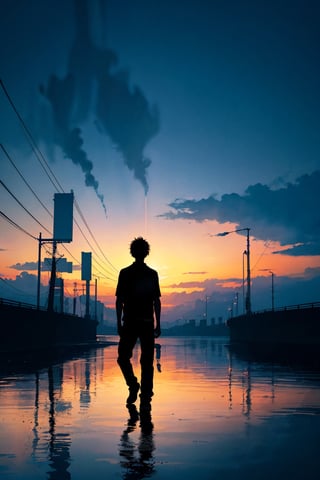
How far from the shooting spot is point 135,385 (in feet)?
30.1

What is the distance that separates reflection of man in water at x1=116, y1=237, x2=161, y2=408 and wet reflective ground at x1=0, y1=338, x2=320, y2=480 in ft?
1.82

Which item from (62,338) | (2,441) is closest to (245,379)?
(2,441)

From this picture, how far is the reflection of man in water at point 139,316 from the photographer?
8.88 m

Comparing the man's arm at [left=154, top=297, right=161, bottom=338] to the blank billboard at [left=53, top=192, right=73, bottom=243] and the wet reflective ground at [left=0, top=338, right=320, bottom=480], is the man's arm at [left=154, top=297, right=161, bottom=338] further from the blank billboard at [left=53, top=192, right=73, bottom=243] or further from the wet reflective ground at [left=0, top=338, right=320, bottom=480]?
the blank billboard at [left=53, top=192, right=73, bottom=243]

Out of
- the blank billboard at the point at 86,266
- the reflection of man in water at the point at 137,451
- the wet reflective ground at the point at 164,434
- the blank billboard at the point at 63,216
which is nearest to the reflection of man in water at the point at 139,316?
the wet reflective ground at the point at 164,434

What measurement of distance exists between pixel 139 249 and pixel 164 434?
3.00m

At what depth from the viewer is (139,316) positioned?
8867 millimetres

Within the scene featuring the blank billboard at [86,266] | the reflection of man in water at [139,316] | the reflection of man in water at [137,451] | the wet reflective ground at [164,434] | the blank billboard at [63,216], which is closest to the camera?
the reflection of man in water at [137,451]

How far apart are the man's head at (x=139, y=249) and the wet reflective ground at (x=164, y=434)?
2.09 m

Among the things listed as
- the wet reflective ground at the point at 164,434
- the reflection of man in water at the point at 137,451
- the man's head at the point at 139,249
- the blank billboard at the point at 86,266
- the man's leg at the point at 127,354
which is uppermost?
the blank billboard at the point at 86,266

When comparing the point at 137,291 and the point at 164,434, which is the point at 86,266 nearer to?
the point at 137,291

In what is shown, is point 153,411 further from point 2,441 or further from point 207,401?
point 2,441

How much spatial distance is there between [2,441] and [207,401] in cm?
487

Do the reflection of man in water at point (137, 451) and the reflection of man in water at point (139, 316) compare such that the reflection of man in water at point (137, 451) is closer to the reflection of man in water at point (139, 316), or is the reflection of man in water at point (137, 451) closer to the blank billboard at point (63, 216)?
the reflection of man in water at point (139, 316)
